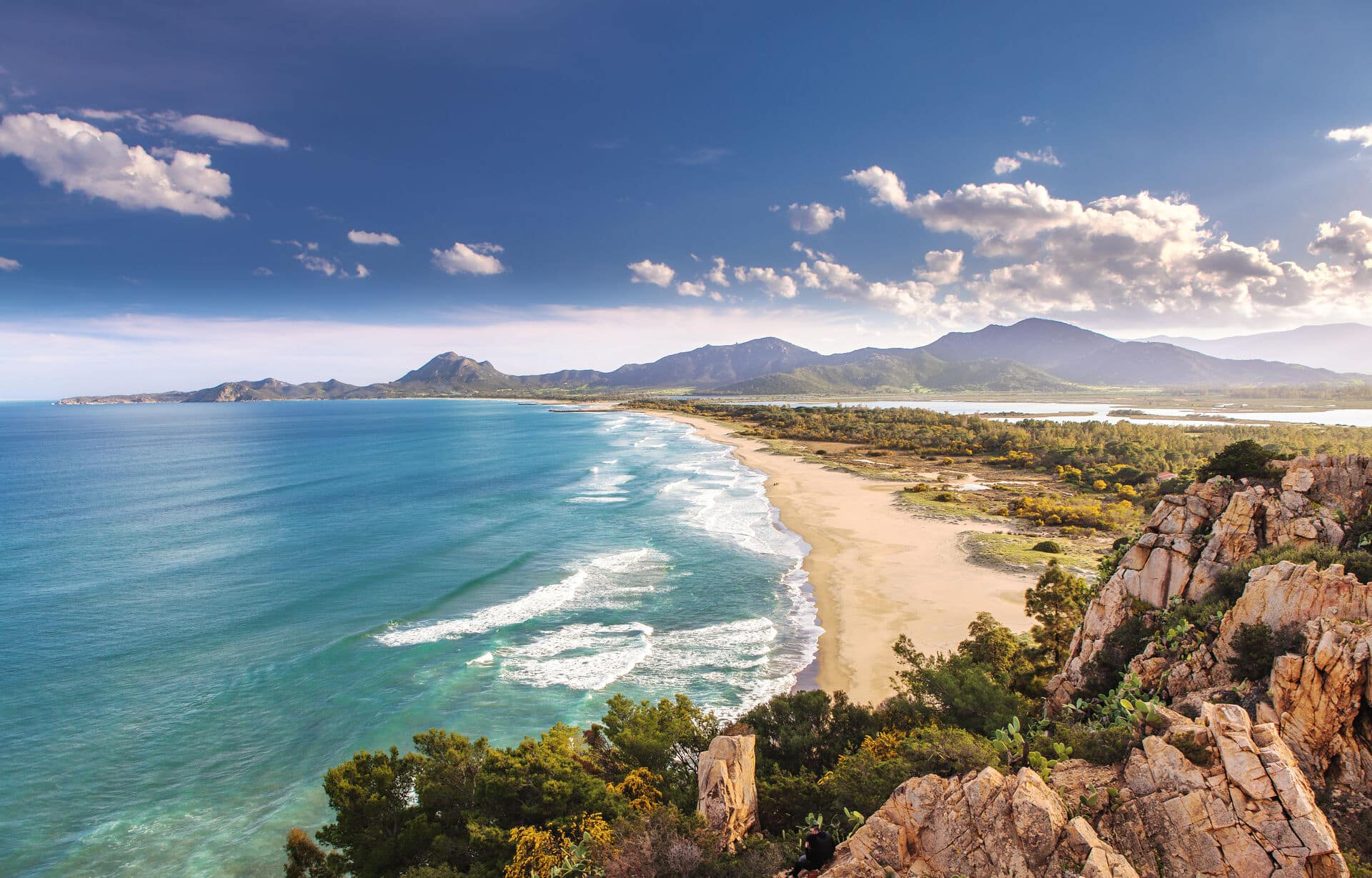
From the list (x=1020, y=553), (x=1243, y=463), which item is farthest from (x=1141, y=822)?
(x=1020, y=553)

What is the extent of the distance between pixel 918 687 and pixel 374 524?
4885 cm

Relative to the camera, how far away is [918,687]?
18.5 metres

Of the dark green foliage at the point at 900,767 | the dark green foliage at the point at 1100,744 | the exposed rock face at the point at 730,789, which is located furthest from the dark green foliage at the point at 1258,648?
the exposed rock face at the point at 730,789

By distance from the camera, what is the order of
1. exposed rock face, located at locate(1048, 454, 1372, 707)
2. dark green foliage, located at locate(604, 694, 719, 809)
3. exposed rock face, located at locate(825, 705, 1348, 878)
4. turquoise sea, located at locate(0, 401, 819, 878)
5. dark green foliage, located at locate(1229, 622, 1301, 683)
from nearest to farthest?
exposed rock face, located at locate(825, 705, 1348, 878), dark green foliage, located at locate(1229, 622, 1301, 683), dark green foliage, located at locate(604, 694, 719, 809), exposed rock face, located at locate(1048, 454, 1372, 707), turquoise sea, located at locate(0, 401, 819, 878)

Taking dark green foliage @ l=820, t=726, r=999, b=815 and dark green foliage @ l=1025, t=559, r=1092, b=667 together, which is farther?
dark green foliage @ l=1025, t=559, r=1092, b=667

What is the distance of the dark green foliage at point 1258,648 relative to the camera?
12.5 metres

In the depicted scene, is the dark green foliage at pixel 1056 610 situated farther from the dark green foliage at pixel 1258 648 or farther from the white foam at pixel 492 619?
the white foam at pixel 492 619

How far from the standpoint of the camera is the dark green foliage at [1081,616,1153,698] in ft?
55.3

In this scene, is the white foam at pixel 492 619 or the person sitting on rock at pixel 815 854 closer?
the person sitting on rock at pixel 815 854

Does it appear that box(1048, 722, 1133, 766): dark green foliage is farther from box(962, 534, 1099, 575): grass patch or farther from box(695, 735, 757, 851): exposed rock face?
box(962, 534, 1099, 575): grass patch

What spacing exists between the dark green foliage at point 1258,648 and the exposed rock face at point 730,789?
10.9 meters

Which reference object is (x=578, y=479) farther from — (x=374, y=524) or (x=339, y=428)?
(x=339, y=428)

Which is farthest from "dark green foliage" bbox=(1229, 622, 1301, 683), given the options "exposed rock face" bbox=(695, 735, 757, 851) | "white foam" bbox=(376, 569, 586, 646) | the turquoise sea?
"white foam" bbox=(376, 569, 586, 646)

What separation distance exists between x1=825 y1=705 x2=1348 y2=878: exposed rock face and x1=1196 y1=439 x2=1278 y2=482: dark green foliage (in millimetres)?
14261
